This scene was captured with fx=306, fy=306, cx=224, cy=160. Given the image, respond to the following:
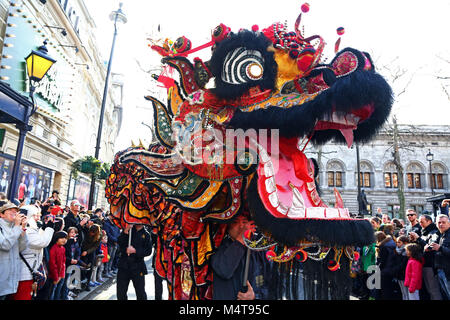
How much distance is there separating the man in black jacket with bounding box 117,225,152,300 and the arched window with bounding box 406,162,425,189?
Result: 36938mm

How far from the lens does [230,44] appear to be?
228 centimetres

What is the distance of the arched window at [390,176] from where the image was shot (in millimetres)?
34469

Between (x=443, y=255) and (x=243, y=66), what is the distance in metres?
4.61

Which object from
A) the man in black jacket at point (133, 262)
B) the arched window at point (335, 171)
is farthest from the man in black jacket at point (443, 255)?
the arched window at point (335, 171)

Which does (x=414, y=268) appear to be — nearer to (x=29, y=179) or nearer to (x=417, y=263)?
(x=417, y=263)

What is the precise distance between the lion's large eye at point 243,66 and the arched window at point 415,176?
38438mm

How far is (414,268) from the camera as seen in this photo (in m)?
5.19

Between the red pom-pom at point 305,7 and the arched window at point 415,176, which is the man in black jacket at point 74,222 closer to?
the red pom-pom at point 305,7

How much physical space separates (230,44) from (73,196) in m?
17.9

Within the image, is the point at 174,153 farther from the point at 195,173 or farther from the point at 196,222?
the point at 196,222

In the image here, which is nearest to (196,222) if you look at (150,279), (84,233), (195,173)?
(195,173)

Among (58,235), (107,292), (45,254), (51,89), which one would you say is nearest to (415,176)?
(51,89)

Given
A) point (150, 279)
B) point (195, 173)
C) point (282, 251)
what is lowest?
point (150, 279)

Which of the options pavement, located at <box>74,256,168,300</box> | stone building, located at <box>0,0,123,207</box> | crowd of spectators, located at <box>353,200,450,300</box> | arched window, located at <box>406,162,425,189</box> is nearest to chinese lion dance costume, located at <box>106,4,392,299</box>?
crowd of spectators, located at <box>353,200,450,300</box>
